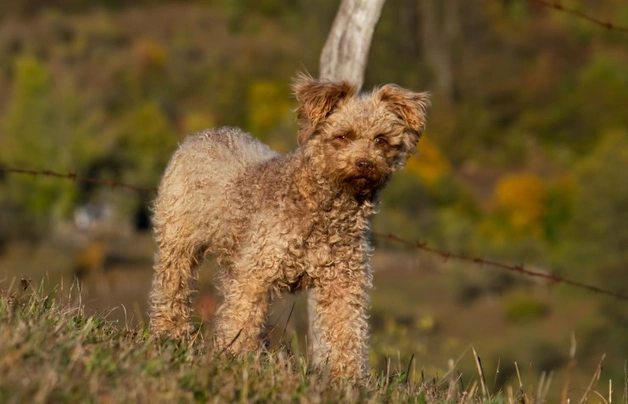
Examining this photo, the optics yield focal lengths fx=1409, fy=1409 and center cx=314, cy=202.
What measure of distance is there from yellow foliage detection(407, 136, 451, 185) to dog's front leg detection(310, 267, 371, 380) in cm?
7620

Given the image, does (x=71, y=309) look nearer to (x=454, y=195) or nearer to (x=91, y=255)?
(x=91, y=255)

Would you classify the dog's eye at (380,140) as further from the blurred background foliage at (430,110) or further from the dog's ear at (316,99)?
the blurred background foliage at (430,110)

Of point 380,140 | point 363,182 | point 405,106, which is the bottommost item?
point 363,182

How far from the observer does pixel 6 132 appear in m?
86.9

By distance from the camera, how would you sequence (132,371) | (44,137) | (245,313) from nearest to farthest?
(132,371) < (245,313) < (44,137)

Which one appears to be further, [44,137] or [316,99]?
[44,137]

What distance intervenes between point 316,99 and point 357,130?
295 mm

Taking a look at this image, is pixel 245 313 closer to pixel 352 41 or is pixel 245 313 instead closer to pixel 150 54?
pixel 352 41

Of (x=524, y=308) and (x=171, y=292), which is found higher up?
(x=171, y=292)

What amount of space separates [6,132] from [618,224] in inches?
1606

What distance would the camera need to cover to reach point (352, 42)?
31.2ft

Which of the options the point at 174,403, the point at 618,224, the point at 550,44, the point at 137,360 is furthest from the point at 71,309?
the point at 550,44

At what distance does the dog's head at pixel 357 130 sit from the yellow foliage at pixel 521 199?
76.8 meters

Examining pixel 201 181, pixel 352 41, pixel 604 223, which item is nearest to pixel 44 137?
pixel 604 223
